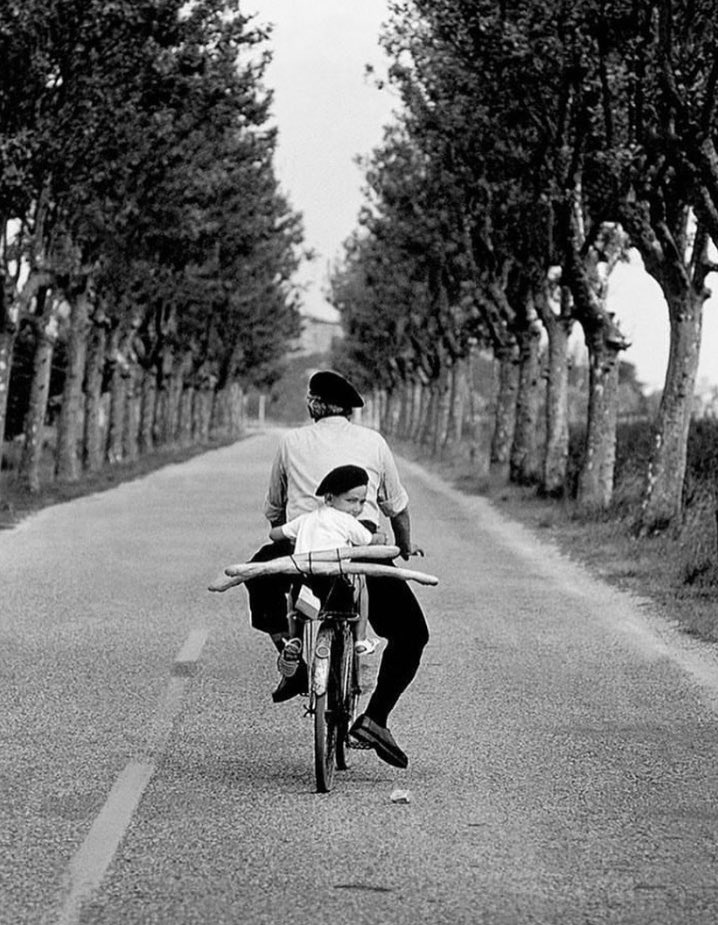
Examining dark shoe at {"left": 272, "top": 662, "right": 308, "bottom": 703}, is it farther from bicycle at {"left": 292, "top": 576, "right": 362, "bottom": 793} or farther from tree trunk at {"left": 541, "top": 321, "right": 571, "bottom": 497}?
tree trunk at {"left": 541, "top": 321, "right": 571, "bottom": 497}

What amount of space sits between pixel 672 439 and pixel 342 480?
1529 cm

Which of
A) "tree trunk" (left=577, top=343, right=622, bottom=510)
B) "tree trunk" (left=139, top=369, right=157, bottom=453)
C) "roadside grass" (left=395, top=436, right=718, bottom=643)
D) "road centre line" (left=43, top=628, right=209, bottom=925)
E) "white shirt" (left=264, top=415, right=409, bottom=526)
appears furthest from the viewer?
"tree trunk" (left=139, top=369, right=157, bottom=453)

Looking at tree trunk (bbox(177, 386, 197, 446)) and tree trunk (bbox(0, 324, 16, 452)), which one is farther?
tree trunk (bbox(177, 386, 197, 446))

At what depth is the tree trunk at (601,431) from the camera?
27.4 meters

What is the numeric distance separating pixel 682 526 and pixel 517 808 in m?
14.5

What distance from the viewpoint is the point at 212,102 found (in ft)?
106

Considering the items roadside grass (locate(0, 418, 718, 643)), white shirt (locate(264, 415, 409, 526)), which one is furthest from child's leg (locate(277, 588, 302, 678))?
roadside grass (locate(0, 418, 718, 643))

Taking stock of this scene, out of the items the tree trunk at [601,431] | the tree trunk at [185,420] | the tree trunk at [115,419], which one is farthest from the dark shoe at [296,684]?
the tree trunk at [185,420]

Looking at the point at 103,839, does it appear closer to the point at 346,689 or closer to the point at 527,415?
the point at 346,689

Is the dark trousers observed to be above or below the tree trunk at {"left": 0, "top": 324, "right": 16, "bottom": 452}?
below

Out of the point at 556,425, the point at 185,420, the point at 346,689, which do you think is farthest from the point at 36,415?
the point at 185,420

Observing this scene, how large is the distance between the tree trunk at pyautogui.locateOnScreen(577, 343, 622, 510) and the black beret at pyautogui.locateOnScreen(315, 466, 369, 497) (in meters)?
19.5

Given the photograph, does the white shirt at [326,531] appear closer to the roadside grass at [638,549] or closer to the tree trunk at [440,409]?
the roadside grass at [638,549]

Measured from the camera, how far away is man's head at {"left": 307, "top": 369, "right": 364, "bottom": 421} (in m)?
8.04
